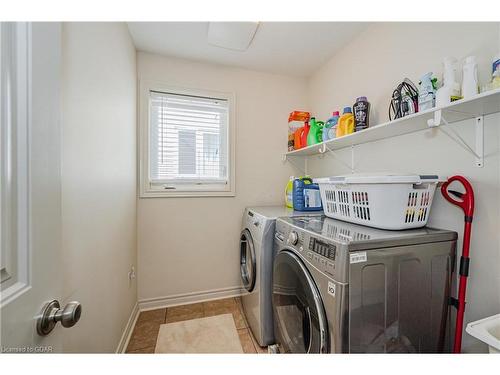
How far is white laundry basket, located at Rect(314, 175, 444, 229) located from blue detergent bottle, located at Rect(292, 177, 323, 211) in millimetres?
577

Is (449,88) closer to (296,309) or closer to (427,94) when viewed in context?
(427,94)

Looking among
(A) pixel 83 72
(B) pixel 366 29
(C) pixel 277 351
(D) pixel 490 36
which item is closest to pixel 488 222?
(D) pixel 490 36

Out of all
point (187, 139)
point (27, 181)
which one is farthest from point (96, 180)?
point (187, 139)

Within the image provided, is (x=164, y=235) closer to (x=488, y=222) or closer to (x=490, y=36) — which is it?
(x=488, y=222)

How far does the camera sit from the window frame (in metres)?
1.92

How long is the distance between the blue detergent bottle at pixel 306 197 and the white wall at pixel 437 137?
36 centimetres

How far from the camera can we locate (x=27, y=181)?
0.44m

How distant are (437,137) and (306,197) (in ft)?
3.02

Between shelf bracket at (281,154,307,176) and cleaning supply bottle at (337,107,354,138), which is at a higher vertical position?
cleaning supply bottle at (337,107,354,138)

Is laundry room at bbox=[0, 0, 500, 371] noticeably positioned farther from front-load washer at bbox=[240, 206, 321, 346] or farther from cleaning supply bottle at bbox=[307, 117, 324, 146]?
cleaning supply bottle at bbox=[307, 117, 324, 146]

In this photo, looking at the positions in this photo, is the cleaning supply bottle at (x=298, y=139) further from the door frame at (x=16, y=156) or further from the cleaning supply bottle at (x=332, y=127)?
the door frame at (x=16, y=156)

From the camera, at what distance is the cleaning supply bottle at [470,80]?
906 millimetres

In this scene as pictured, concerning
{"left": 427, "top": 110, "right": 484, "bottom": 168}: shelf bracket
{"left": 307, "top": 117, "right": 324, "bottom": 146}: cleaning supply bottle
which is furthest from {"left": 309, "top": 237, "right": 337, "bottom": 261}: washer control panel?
{"left": 307, "top": 117, "right": 324, "bottom": 146}: cleaning supply bottle
